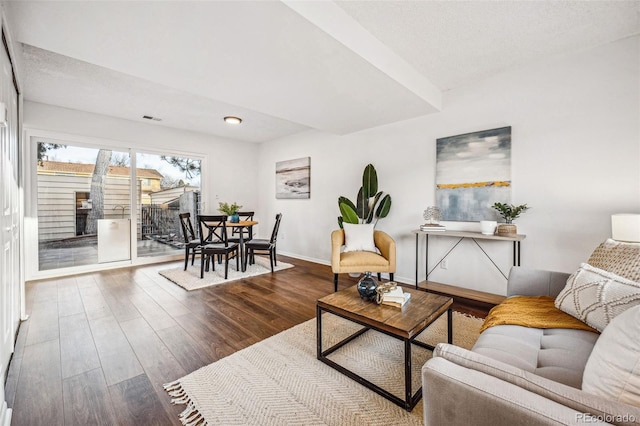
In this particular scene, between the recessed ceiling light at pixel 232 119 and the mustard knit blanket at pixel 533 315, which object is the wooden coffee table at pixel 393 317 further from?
the recessed ceiling light at pixel 232 119

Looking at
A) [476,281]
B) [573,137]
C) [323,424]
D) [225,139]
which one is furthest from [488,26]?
[225,139]

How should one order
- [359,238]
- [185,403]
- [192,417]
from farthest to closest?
[359,238] → [185,403] → [192,417]

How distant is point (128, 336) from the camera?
7.53ft

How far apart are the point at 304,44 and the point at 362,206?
243 centimetres

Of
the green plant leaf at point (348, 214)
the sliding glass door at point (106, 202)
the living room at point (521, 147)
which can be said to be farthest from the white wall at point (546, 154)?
the sliding glass door at point (106, 202)

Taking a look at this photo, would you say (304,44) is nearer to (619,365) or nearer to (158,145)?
(619,365)

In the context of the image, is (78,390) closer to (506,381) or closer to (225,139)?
(506,381)

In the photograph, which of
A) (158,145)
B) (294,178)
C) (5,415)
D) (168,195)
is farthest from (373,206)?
(158,145)

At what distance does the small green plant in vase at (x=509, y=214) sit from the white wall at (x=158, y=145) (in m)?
5.03

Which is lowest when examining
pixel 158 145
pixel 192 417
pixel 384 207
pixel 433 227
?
→ pixel 192 417

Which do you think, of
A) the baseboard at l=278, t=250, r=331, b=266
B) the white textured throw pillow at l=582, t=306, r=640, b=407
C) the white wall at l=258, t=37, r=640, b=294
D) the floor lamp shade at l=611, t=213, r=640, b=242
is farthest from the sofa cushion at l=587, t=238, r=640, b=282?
the baseboard at l=278, t=250, r=331, b=266

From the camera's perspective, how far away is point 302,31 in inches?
74.3

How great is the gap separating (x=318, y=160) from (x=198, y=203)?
266 cm

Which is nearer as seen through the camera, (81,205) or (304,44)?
(304,44)
